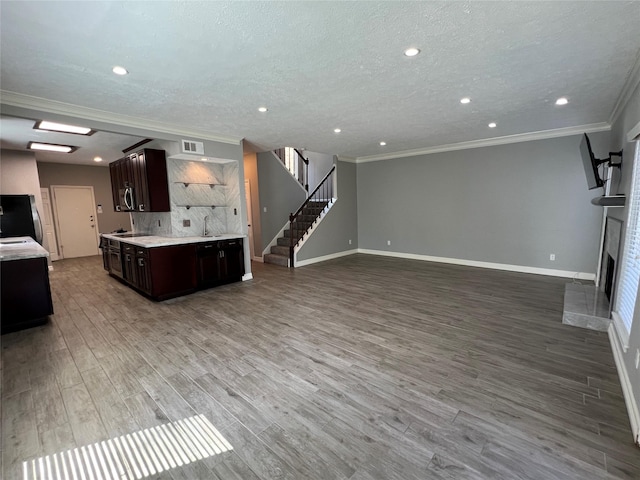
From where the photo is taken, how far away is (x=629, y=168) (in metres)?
3.12

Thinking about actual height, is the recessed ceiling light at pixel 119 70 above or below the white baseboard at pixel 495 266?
above

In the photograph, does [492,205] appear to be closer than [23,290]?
No

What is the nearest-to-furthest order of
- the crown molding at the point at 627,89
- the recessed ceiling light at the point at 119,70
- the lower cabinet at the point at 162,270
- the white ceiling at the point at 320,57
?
the white ceiling at the point at 320,57
the recessed ceiling light at the point at 119,70
the crown molding at the point at 627,89
the lower cabinet at the point at 162,270

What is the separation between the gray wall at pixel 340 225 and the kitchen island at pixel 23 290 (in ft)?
14.6

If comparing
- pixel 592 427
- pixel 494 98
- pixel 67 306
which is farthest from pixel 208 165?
pixel 592 427

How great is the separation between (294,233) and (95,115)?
16.2ft

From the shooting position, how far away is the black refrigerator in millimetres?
6078

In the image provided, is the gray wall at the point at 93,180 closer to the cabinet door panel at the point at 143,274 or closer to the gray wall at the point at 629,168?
the cabinet door panel at the point at 143,274

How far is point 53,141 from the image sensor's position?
17.4 feet

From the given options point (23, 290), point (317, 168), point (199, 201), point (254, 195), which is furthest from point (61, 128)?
point (317, 168)

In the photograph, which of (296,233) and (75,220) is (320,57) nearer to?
(296,233)

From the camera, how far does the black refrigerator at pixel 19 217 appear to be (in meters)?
6.08

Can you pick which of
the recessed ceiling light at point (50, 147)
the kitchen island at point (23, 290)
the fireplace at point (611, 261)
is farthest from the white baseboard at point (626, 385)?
the recessed ceiling light at point (50, 147)

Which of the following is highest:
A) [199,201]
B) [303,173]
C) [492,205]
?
[303,173]
